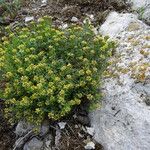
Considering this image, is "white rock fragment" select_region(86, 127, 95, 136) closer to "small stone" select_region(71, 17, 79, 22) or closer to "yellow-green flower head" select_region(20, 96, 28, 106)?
"yellow-green flower head" select_region(20, 96, 28, 106)

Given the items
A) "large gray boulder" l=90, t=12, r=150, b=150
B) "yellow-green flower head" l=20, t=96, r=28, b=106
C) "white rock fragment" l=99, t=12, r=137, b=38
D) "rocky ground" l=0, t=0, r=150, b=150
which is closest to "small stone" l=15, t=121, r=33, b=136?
"rocky ground" l=0, t=0, r=150, b=150

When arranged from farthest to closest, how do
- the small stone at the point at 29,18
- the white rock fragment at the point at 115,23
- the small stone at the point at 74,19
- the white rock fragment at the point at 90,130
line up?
the small stone at the point at 29,18 < the small stone at the point at 74,19 < the white rock fragment at the point at 115,23 < the white rock fragment at the point at 90,130

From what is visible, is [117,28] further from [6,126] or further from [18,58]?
[6,126]

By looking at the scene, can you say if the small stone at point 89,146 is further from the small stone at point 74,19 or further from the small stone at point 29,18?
the small stone at point 29,18

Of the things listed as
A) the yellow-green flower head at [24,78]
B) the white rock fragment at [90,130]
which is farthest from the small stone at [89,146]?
the yellow-green flower head at [24,78]

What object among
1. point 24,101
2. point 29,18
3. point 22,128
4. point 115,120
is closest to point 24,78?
point 24,101
